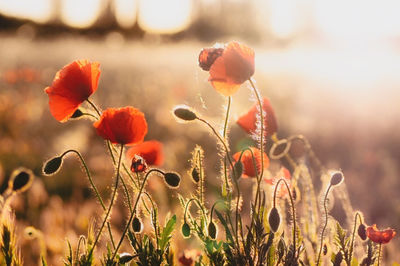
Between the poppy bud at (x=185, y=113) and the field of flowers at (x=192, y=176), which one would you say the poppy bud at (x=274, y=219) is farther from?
the poppy bud at (x=185, y=113)

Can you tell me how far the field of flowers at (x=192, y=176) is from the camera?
131 centimetres

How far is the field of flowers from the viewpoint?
1307 millimetres

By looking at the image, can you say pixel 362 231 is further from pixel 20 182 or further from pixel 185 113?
pixel 20 182

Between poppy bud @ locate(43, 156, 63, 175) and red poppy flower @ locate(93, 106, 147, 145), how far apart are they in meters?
0.15

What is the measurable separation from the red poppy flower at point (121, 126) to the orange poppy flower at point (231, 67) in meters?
0.20

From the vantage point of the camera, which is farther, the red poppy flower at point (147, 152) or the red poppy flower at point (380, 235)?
the red poppy flower at point (147, 152)

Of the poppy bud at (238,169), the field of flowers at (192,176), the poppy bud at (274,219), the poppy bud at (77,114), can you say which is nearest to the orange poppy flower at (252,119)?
the field of flowers at (192,176)

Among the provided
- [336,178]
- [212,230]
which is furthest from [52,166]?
[336,178]

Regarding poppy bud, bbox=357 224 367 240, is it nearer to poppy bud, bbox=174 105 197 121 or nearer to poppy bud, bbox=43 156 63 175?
poppy bud, bbox=174 105 197 121

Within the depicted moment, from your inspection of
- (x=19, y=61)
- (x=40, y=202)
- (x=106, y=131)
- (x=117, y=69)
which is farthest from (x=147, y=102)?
(x=106, y=131)

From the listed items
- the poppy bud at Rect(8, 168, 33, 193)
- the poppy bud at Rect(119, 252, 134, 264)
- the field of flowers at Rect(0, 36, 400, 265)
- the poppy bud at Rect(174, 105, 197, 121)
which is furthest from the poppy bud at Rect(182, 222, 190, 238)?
the poppy bud at Rect(8, 168, 33, 193)

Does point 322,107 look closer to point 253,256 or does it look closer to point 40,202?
point 40,202

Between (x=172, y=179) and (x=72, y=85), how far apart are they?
323mm

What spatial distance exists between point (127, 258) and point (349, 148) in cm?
426
